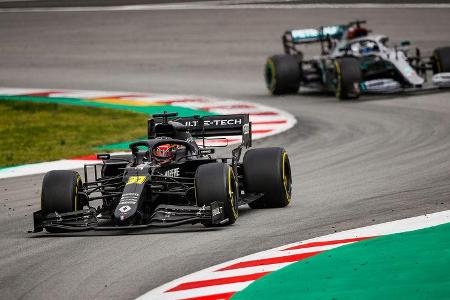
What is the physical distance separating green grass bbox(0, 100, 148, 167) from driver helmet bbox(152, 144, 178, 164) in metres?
6.76

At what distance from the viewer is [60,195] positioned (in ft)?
41.8

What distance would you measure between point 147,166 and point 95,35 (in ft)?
94.8

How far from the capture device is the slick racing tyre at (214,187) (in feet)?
40.3

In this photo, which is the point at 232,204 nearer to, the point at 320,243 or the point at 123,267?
the point at 320,243

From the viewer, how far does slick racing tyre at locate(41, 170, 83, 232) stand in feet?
41.8

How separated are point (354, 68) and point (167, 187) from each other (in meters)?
14.1

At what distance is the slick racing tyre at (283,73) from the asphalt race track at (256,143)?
486mm

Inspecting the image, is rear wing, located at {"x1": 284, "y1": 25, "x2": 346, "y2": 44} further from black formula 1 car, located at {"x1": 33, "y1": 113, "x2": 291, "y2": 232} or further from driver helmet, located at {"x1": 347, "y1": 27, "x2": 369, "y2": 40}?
black formula 1 car, located at {"x1": 33, "y1": 113, "x2": 291, "y2": 232}

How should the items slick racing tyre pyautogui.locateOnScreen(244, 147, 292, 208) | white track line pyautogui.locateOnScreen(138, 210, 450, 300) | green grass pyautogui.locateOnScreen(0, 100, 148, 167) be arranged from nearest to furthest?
white track line pyautogui.locateOnScreen(138, 210, 450, 300), slick racing tyre pyautogui.locateOnScreen(244, 147, 292, 208), green grass pyautogui.locateOnScreen(0, 100, 148, 167)

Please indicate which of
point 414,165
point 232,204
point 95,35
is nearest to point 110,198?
point 232,204

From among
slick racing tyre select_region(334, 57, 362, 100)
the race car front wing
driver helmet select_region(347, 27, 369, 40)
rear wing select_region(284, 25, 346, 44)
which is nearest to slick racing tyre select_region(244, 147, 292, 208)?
the race car front wing

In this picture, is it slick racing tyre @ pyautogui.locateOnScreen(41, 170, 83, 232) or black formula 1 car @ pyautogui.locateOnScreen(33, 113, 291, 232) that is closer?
black formula 1 car @ pyautogui.locateOnScreen(33, 113, 291, 232)

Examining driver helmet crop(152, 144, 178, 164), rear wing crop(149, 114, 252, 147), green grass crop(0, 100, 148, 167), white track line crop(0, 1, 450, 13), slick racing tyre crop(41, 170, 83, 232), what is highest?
white track line crop(0, 1, 450, 13)

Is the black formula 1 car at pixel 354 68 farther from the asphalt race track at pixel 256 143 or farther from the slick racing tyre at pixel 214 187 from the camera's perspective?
the slick racing tyre at pixel 214 187
